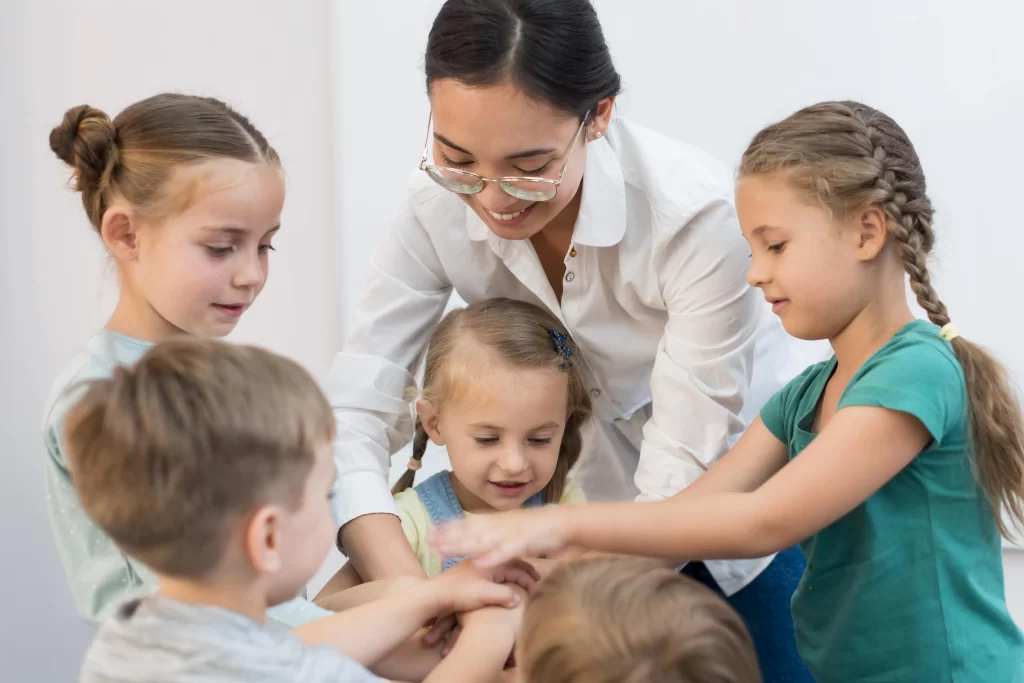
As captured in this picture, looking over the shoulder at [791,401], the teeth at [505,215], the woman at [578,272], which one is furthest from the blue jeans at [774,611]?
the teeth at [505,215]

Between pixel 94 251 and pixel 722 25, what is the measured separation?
1.59m

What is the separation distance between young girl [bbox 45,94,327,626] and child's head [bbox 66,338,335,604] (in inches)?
22.7

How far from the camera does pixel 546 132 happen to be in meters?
1.48

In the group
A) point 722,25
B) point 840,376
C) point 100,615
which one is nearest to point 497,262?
point 840,376

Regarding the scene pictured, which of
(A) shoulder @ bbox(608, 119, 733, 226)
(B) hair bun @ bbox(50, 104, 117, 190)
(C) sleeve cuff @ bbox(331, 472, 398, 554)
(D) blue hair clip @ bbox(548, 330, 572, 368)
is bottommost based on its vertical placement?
(C) sleeve cuff @ bbox(331, 472, 398, 554)

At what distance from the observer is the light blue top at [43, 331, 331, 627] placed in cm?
141

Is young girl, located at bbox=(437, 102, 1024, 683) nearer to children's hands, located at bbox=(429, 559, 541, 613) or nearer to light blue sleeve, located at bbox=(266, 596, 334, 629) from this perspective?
children's hands, located at bbox=(429, 559, 541, 613)

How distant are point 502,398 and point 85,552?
633mm

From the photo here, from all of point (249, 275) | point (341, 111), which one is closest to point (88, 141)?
point (249, 275)

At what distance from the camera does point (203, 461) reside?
2.98ft

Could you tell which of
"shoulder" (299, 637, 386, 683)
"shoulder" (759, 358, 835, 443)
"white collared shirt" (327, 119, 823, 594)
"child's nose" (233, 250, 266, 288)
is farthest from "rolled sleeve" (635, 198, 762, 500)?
"shoulder" (299, 637, 386, 683)

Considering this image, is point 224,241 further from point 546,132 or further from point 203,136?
point 546,132

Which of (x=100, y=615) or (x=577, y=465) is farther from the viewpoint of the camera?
(x=577, y=465)

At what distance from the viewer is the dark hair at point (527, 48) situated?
144 centimetres
